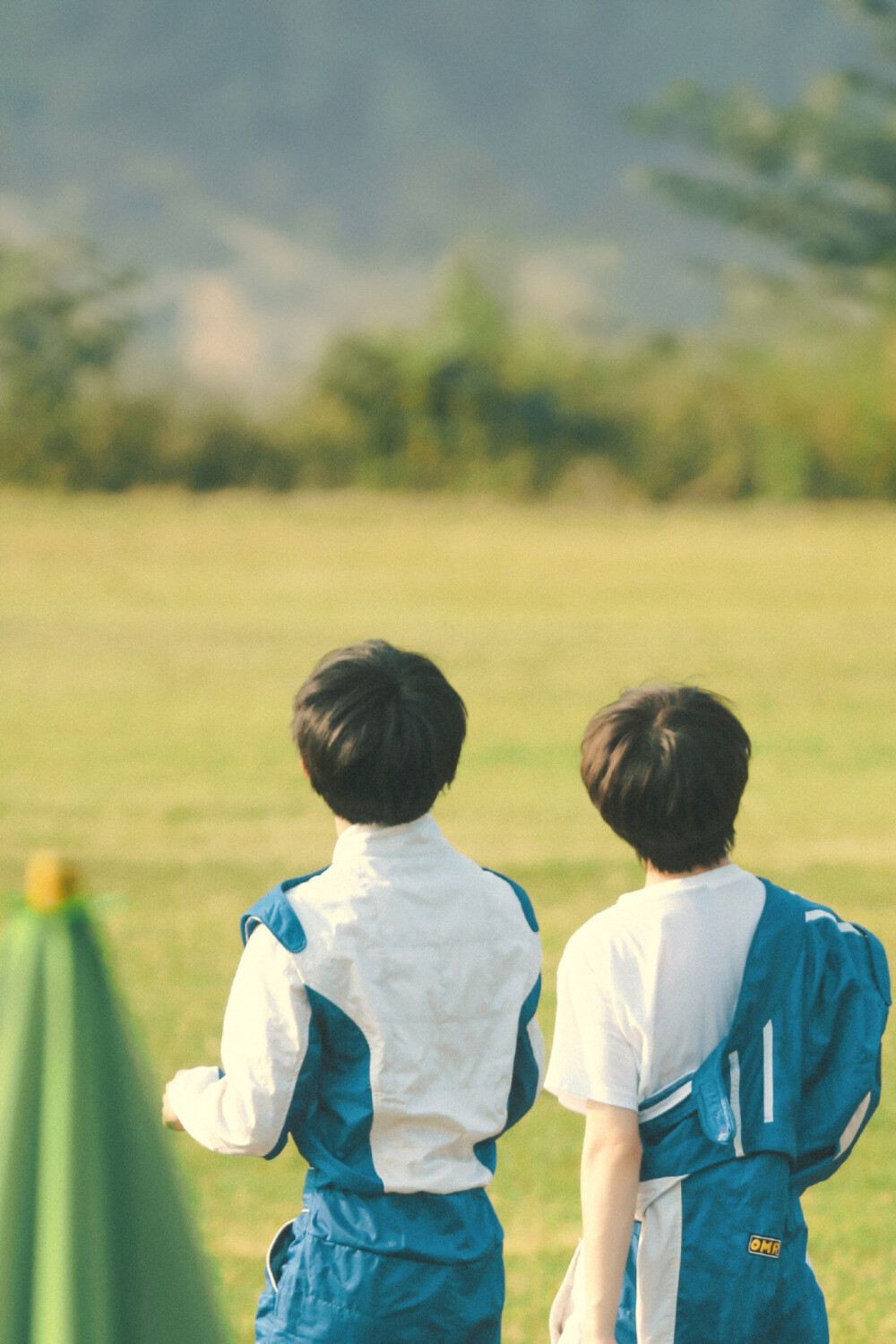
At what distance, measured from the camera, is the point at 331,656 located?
184cm

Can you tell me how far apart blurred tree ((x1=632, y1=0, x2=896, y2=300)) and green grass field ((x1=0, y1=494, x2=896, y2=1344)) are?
4.86 meters

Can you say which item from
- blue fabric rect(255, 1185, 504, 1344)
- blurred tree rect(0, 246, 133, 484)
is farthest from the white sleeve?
blurred tree rect(0, 246, 133, 484)

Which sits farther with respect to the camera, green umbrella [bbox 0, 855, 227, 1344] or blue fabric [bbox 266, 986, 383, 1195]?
blue fabric [bbox 266, 986, 383, 1195]

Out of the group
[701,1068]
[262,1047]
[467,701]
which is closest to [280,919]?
[262,1047]

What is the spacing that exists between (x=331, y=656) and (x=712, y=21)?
5280cm

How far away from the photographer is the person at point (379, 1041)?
169 centimetres

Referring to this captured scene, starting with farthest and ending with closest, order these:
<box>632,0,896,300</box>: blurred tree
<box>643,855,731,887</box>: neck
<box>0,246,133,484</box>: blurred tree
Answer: <box>0,246,133,484</box>: blurred tree → <box>632,0,896,300</box>: blurred tree → <box>643,855,731,887</box>: neck

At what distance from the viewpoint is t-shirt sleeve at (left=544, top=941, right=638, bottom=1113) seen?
65.4 inches

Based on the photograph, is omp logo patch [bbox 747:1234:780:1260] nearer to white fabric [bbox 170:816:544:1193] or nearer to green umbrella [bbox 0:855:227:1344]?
white fabric [bbox 170:816:544:1193]

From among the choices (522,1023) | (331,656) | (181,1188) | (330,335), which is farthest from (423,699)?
(330,335)

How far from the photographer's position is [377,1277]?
1.70 m

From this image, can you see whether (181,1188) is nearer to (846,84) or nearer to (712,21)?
(846,84)

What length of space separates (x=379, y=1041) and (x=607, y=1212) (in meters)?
0.28

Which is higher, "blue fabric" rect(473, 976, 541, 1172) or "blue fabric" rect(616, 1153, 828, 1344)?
"blue fabric" rect(473, 976, 541, 1172)
